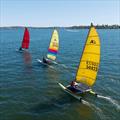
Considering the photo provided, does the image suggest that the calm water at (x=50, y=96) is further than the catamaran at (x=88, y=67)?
No

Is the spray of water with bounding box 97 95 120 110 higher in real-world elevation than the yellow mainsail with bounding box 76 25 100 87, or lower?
lower

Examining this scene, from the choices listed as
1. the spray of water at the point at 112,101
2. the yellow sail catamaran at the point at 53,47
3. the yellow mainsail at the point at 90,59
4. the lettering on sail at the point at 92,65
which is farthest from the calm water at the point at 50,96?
the lettering on sail at the point at 92,65

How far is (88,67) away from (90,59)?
1.57 m

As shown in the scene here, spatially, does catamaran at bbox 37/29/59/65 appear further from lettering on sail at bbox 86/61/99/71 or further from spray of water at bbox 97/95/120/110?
spray of water at bbox 97/95/120/110

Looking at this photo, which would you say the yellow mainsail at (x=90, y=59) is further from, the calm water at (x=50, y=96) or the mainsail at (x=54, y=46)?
the mainsail at (x=54, y=46)

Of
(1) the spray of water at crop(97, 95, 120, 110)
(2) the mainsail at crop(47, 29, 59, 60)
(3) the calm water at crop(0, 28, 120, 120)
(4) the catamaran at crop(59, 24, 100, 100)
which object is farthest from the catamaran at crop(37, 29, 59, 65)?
(1) the spray of water at crop(97, 95, 120, 110)

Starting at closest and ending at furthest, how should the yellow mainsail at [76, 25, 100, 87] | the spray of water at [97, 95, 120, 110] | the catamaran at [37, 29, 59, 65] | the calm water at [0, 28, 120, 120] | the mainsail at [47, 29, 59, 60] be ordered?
the calm water at [0, 28, 120, 120] → the spray of water at [97, 95, 120, 110] → the yellow mainsail at [76, 25, 100, 87] → the catamaran at [37, 29, 59, 65] → the mainsail at [47, 29, 59, 60]

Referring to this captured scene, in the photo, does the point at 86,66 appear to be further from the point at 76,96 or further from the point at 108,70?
the point at 108,70

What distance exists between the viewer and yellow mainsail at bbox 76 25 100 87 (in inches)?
1424

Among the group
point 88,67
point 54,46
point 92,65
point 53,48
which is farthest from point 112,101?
point 53,48

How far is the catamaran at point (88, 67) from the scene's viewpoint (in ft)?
119

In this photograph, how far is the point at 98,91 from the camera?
41.6m

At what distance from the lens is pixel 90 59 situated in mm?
37531

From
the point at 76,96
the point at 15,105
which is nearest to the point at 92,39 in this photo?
the point at 76,96
